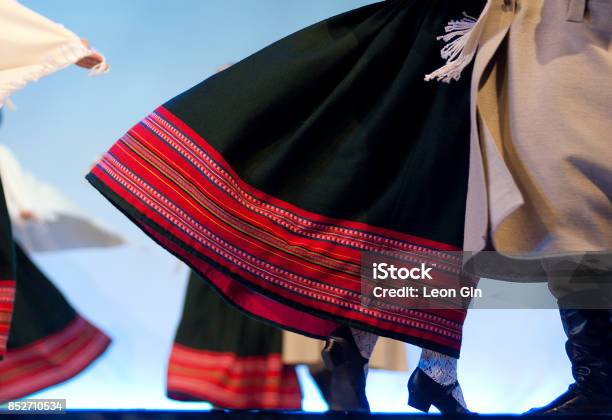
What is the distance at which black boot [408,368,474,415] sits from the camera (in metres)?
1.65

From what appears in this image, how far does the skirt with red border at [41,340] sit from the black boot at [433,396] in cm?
125

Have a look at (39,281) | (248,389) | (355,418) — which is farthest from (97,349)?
(355,418)

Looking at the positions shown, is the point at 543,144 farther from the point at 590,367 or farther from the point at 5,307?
the point at 5,307

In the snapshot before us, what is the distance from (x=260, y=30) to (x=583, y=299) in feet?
5.61

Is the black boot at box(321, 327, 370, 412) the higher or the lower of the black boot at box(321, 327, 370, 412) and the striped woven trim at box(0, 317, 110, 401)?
the higher

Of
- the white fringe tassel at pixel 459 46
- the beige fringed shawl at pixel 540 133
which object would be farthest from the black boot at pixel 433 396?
the white fringe tassel at pixel 459 46

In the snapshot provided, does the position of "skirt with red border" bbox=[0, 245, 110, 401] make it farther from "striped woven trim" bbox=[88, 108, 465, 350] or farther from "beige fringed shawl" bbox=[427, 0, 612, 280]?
"beige fringed shawl" bbox=[427, 0, 612, 280]

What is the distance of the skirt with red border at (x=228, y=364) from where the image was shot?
2.57 metres

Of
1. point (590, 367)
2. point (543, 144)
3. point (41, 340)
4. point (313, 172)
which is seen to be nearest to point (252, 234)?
point (313, 172)

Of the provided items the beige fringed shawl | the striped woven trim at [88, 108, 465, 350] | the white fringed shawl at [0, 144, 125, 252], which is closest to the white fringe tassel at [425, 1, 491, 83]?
the beige fringed shawl

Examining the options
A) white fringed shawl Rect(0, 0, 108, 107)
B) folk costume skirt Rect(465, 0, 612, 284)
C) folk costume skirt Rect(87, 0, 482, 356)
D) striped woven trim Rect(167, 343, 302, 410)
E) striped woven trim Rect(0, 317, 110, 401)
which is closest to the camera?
folk costume skirt Rect(465, 0, 612, 284)

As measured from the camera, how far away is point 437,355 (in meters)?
1.67

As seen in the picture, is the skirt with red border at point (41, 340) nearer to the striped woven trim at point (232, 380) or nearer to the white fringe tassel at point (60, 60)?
the striped woven trim at point (232, 380)

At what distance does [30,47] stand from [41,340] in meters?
0.89
